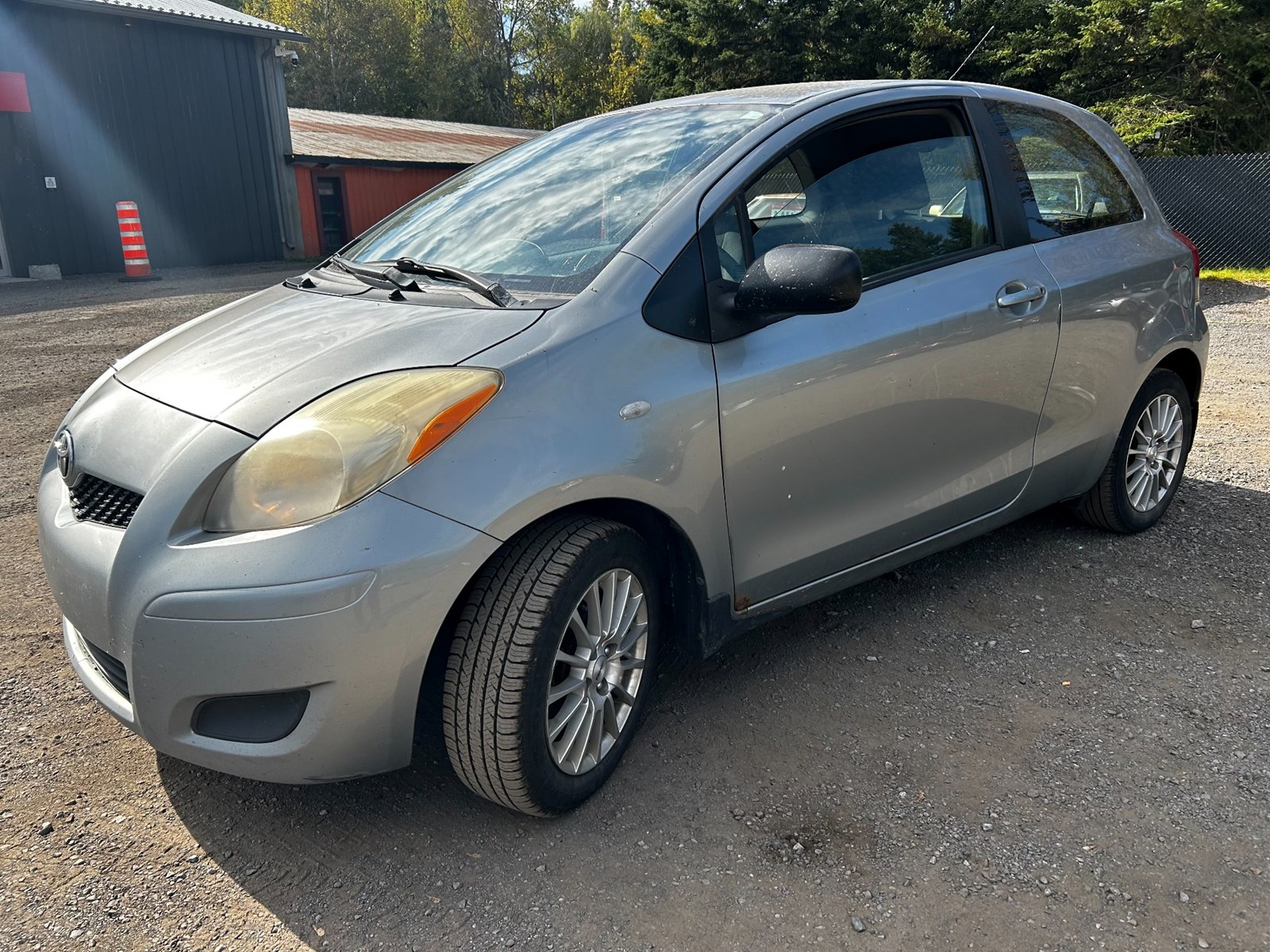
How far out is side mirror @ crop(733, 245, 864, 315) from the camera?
2.38 meters

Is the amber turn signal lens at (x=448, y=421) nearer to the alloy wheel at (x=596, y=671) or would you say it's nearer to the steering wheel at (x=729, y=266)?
the alloy wheel at (x=596, y=671)

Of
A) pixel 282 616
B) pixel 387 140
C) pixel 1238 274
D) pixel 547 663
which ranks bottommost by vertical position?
pixel 1238 274

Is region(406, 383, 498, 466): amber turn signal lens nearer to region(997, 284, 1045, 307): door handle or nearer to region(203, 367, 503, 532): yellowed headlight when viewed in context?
region(203, 367, 503, 532): yellowed headlight

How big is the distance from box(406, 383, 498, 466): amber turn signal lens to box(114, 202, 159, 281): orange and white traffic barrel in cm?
1586

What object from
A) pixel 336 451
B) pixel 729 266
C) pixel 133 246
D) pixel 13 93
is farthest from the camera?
pixel 133 246

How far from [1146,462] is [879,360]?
1773 mm

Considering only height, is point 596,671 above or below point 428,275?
below

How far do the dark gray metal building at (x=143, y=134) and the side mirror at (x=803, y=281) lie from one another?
57.2 ft

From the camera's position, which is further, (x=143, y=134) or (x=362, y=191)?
(x=362, y=191)

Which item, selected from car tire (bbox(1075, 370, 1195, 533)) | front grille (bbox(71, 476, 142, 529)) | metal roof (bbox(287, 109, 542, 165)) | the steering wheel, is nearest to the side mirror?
the steering wheel

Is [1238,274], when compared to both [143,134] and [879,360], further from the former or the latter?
[143,134]

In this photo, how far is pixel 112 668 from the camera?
88.2 inches

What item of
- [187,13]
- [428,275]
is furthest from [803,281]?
[187,13]

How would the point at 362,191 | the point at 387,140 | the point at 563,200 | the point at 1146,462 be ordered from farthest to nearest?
the point at 387,140
the point at 362,191
the point at 1146,462
the point at 563,200
